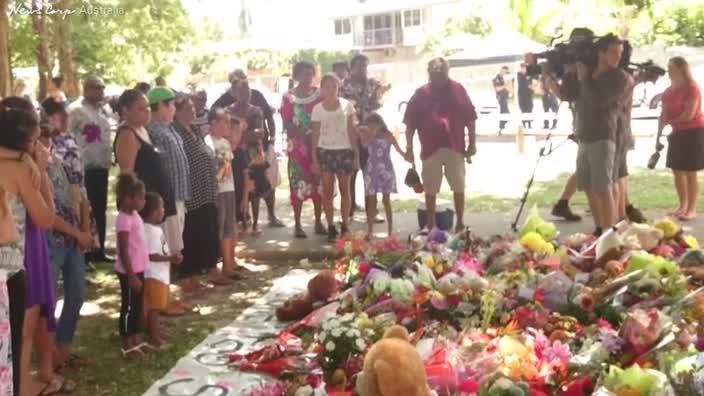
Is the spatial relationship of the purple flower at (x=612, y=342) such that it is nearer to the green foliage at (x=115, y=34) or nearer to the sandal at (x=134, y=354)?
the sandal at (x=134, y=354)

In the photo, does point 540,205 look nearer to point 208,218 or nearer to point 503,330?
point 208,218

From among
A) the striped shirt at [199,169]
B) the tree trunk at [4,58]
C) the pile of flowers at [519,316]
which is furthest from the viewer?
the tree trunk at [4,58]

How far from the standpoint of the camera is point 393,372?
3.26 m

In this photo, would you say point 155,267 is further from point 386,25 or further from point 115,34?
point 386,25

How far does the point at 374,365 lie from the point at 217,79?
1780 inches

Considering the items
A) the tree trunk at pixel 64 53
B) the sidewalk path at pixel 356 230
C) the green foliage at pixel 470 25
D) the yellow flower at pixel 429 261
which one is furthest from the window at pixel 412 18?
the yellow flower at pixel 429 261

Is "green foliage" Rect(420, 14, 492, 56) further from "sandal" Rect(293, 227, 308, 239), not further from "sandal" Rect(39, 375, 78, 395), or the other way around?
"sandal" Rect(39, 375, 78, 395)

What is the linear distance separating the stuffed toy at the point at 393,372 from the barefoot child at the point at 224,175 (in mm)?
3601

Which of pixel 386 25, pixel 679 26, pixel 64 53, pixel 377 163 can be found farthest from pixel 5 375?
pixel 386 25

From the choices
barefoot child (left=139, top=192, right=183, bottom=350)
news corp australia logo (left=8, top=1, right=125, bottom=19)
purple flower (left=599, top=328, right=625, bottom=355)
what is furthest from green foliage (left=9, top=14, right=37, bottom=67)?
purple flower (left=599, top=328, right=625, bottom=355)

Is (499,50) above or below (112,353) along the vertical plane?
above

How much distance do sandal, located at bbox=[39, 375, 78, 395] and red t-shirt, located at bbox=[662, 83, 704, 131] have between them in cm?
645

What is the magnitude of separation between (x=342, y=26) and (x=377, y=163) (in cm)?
5511

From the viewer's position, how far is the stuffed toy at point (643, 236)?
5469 millimetres
